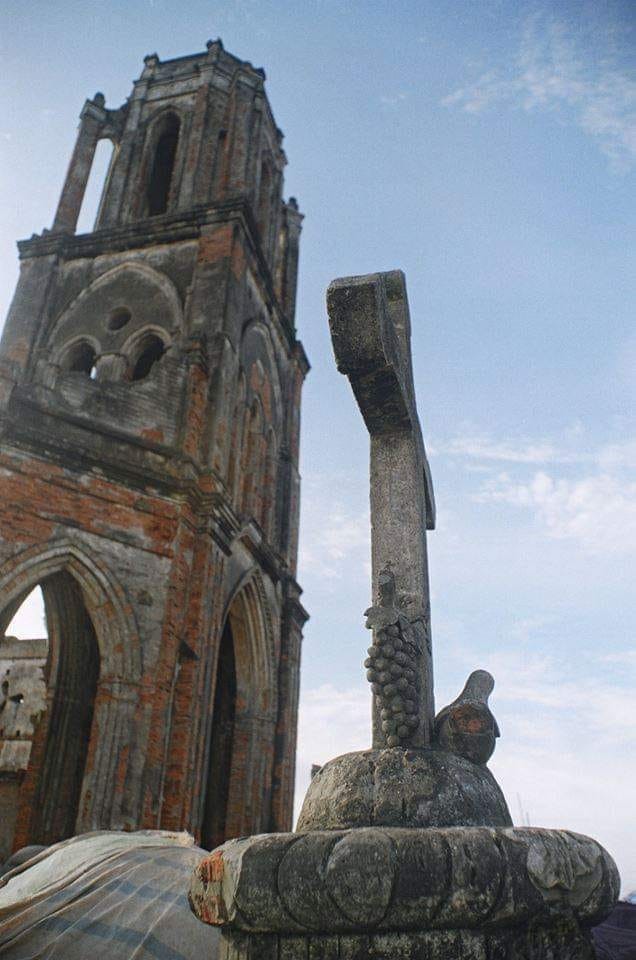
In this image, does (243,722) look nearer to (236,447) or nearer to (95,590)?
(95,590)

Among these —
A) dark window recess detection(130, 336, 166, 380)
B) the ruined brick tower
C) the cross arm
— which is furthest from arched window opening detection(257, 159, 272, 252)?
the cross arm

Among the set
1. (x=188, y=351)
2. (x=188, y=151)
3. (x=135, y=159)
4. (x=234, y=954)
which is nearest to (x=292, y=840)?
(x=234, y=954)

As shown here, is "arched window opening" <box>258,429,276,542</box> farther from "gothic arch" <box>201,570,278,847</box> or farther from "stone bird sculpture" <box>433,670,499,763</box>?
"stone bird sculpture" <box>433,670,499,763</box>

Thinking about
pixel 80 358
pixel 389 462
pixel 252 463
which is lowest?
pixel 389 462

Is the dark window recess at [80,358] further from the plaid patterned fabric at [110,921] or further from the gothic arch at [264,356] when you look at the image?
the plaid patterned fabric at [110,921]

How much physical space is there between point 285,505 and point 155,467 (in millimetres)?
5544

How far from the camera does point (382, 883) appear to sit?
169 cm

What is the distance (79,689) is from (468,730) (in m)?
→ 8.84

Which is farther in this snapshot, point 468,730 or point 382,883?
point 468,730

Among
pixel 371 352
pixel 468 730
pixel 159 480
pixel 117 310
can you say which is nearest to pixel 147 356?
pixel 117 310

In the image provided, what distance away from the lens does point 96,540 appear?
383 inches

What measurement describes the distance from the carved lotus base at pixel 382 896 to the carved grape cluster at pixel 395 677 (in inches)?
27.0


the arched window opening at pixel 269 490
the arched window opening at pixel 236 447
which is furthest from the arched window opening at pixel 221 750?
the arched window opening at pixel 236 447

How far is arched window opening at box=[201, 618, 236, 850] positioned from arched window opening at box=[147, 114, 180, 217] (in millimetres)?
11045
